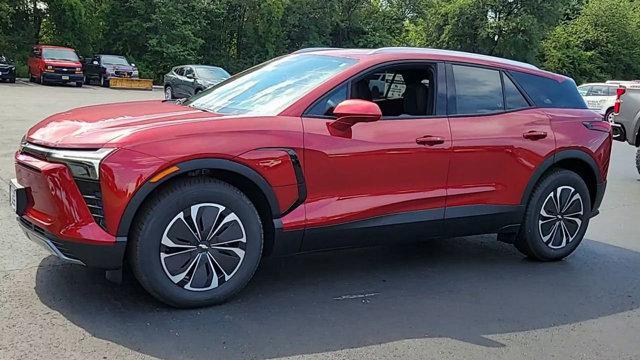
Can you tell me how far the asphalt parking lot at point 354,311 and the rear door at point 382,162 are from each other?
44 centimetres

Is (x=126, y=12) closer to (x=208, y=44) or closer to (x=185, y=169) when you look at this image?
(x=208, y=44)

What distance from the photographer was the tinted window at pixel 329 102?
13.8 ft

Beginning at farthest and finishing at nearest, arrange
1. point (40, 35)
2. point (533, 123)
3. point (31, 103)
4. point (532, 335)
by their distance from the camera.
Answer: point (40, 35) < point (31, 103) < point (533, 123) < point (532, 335)

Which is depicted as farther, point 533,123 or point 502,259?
point 502,259

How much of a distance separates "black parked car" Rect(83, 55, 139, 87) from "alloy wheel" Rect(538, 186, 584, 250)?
28.1m

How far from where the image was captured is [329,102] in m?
4.27

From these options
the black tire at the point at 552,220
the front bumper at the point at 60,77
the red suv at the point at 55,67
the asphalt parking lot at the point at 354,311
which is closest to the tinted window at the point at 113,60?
the red suv at the point at 55,67

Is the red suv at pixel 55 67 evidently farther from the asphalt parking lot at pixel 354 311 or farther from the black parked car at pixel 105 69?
the asphalt parking lot at pixel 354 311

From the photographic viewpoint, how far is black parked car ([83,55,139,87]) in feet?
99.7

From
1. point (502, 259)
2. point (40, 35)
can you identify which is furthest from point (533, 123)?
point (40, 35)

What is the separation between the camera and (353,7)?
152ft

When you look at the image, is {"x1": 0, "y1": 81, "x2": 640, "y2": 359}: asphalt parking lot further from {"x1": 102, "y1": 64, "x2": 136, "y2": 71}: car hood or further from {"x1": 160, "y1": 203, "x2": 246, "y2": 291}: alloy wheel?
{"x1": 102, "y1": 64, "x2": 136, "y2": 71}: car hood

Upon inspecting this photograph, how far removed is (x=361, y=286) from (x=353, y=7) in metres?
43.9

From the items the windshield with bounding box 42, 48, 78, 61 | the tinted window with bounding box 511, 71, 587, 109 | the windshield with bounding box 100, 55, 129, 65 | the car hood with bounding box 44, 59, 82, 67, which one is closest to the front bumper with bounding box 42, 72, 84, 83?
the car hood with bounding box 44, 59, 82, 67
